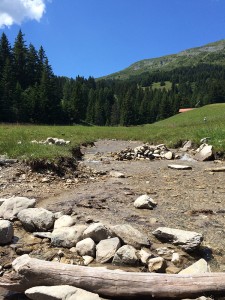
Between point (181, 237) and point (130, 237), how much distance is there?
1.00 m

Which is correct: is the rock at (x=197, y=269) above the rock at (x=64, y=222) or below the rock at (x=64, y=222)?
below

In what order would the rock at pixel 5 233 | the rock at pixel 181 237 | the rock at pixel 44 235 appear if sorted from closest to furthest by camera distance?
1. the rock at pixel 181 237
2. the rock at pixel 5 233
3. the rock at pixel 44 235

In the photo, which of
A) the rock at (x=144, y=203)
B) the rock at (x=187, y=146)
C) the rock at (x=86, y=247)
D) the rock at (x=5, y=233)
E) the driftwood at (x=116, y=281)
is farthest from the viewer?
the rock at (x=187, y=146)

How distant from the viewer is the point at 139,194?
35.1ft

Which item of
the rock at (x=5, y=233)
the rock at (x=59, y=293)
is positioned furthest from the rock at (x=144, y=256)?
the rock at (x=5, y=233)

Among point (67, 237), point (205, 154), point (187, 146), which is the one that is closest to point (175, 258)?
point (67, 237)

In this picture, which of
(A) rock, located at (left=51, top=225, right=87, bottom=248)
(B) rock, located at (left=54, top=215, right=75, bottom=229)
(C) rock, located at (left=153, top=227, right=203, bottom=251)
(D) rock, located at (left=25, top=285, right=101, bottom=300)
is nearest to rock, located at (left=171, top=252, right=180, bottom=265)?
(C) rock, located at (left=153, top=227, right=203, bottom=251)

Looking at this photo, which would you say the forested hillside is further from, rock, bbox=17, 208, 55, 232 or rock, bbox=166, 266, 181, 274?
rock, bbox=166, 266, 181, 274

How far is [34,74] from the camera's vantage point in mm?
105000

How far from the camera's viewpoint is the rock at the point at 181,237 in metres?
6.15

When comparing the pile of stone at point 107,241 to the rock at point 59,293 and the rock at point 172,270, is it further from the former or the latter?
the rock at point 59,293

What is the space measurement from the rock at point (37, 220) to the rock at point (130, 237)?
156cm

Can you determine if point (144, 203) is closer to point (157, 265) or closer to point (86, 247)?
point (86, 247)

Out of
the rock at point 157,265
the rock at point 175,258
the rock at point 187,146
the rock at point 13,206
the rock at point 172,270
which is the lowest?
the rock at point 172,270
